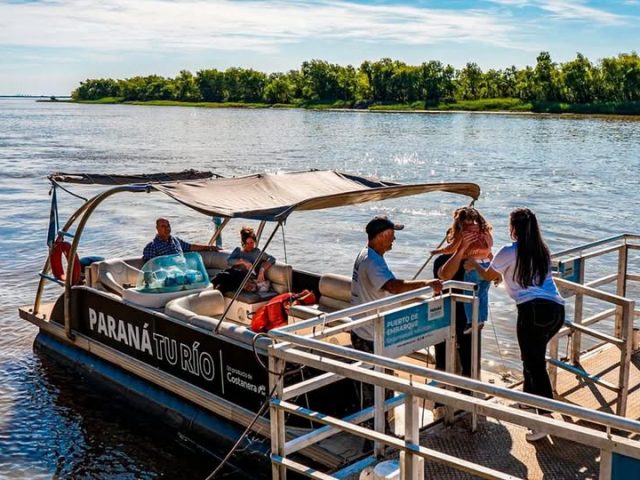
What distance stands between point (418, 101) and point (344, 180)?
405 ft

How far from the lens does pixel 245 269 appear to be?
32.4 ft

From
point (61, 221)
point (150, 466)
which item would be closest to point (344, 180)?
point (150, 466)

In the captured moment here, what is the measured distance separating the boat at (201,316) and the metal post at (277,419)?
69 cm

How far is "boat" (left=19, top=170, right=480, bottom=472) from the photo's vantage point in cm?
717

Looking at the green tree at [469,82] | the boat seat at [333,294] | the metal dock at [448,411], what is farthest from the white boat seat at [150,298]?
the green tree at [469,82]

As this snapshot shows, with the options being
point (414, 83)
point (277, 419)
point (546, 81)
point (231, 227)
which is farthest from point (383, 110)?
point (277, 419)

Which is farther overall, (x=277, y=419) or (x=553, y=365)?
(x=553, y=365)

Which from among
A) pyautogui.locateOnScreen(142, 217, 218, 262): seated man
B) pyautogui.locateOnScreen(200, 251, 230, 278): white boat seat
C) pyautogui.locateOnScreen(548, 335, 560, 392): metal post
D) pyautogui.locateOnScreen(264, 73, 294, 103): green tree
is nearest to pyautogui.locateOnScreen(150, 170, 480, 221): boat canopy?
pyautogui.locateOnScreen(548, 335, 560, 392): metal post

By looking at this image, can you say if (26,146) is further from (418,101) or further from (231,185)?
(418,101)

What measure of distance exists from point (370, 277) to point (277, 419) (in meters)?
1.52

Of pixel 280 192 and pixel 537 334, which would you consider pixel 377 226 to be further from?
pixel 280 192

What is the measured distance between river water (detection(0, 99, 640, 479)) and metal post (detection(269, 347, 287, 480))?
2.85 m

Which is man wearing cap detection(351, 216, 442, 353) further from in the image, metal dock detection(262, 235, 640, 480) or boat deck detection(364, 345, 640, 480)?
boat deck detection(364, 345, 640, 480)

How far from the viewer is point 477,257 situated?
664 centimetres
